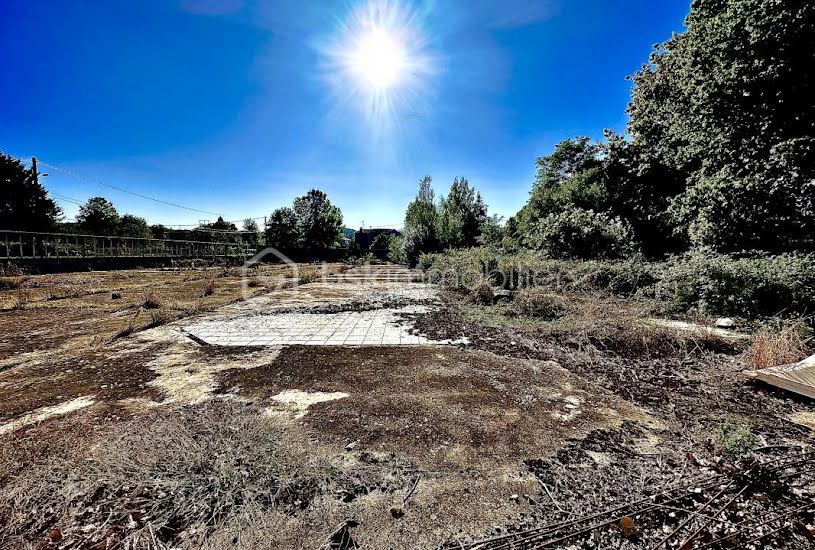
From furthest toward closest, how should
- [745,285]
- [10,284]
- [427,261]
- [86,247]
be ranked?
1. [86,247]
2. [427,261]
3. [10,284]
4. [745,285]

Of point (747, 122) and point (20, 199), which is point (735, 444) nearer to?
point (747, 122)

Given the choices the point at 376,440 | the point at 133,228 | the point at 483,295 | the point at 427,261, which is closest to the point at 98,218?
the point at 133,228

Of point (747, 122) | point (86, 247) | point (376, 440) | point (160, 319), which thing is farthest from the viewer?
point (86, 247)

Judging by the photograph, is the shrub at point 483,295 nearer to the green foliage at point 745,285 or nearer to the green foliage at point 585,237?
the green foliage at point 745,285

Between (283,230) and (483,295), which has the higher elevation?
(283,230)

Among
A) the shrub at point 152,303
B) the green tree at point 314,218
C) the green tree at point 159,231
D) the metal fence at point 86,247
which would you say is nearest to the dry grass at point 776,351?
the shrub at point 152,303

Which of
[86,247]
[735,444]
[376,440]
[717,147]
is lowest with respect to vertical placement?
[376,440]

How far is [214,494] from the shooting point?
1763 millimetres

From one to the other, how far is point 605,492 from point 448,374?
77.9 inches

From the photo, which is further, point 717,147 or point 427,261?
point 427,261

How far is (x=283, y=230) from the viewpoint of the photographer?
3538 centimetres

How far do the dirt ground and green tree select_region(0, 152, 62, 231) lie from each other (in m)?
25.5

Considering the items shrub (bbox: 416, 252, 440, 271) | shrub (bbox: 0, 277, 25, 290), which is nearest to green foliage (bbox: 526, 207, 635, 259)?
shrub (bbox: 416, 252, 440, 271)

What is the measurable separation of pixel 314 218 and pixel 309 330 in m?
33.6
